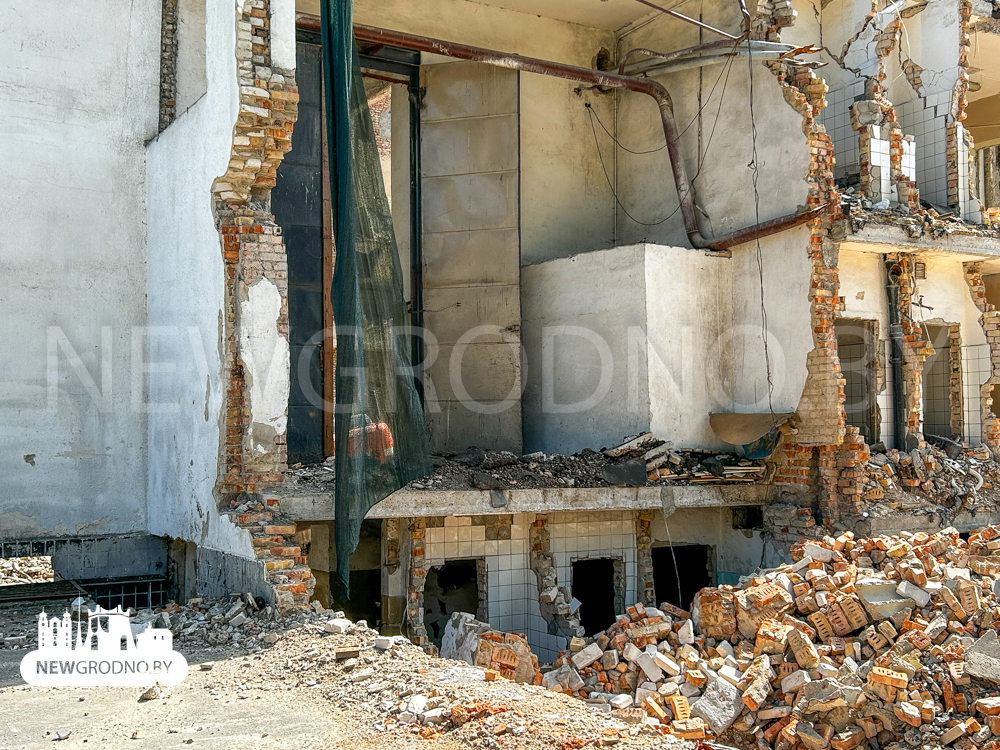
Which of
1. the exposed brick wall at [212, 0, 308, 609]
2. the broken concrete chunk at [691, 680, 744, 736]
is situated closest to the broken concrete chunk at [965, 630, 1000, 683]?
the broken concrete chunk at [691, 680, 744, 736]

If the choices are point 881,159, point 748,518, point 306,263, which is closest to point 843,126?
point 881,159

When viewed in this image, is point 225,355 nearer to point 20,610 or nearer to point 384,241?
point 384,241

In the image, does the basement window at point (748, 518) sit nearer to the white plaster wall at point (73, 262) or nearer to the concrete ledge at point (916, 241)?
the concrete ledge at point (916, 241)

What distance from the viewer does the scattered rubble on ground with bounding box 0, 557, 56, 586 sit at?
10633 mm

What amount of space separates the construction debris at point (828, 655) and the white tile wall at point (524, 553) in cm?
140

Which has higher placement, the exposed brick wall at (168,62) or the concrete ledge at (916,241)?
the exposed brick wall at (168,62)

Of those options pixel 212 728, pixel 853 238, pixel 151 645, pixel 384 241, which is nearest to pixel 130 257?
pixel 384 241

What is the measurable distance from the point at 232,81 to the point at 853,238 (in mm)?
6862

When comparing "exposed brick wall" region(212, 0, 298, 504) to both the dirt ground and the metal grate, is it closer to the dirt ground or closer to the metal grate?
the dirt ground

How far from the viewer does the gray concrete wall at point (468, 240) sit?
1246 centimetres

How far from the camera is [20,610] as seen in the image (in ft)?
26.7

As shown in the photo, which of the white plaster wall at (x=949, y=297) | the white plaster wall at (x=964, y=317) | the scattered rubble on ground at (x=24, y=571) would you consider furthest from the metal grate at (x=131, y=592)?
the white plaster wall at (x=964, y=317)

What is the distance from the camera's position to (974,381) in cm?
1253

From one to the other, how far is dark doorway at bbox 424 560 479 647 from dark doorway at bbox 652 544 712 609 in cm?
248
